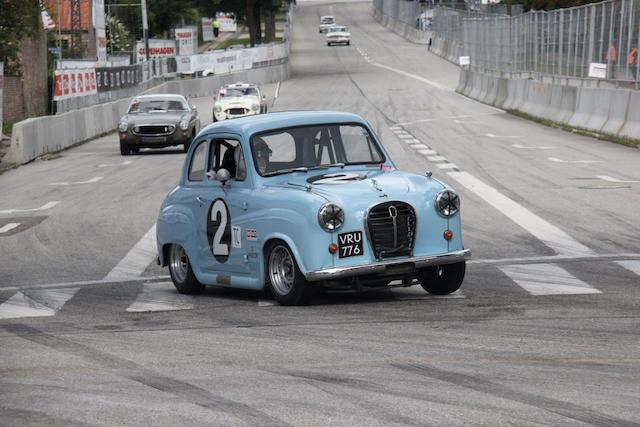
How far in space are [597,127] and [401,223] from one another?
977 inches

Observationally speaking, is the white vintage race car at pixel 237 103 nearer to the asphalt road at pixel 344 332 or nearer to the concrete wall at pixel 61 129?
the concrete wall at pixel 61 129

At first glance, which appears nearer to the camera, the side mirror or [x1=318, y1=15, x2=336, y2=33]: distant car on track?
the side mirror

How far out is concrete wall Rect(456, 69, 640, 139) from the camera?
33.1 meters

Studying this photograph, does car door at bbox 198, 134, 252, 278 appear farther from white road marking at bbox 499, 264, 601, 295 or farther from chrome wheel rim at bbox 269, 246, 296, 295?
white road marking at bbox 499, 264, 601, 295

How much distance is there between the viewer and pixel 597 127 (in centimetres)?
3553

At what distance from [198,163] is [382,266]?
2.77 m

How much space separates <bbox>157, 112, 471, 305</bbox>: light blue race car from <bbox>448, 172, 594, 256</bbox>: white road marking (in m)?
3.25

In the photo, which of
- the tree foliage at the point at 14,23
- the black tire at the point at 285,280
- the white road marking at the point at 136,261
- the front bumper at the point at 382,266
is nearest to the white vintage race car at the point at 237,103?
the tree foliage at the point at 14,23

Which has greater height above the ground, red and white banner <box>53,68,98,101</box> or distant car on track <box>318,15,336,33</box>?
red and white banner <box>53,68,98,101</box>

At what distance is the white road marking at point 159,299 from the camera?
12258mm

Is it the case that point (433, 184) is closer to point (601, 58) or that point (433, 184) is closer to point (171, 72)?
point (601, 58)

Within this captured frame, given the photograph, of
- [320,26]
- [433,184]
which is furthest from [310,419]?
[320,26]

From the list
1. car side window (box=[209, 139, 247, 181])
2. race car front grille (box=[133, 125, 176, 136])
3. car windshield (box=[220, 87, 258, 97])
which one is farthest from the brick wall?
car side window (box=[209, 139, 247, 181])

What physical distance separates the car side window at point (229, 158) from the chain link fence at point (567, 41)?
21.9 m
